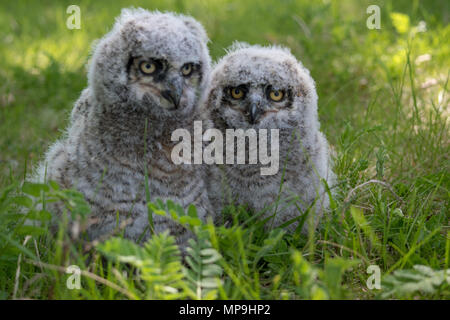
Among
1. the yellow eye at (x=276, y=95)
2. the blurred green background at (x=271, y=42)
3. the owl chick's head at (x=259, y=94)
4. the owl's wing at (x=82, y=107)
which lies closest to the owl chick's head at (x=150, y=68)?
the owl's wing at (x=82, y=107)

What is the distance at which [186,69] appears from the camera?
280 cm

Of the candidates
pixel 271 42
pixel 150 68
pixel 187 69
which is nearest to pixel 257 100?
pixel 187 69

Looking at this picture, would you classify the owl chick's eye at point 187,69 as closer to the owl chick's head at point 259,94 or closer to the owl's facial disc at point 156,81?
the owl's facial disc at point 156,81

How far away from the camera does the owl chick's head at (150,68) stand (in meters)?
2.68

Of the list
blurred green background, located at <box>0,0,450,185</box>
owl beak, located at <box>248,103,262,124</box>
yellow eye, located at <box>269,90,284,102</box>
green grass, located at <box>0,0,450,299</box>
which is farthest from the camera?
blurred green background, located at <box>0,0,450,185</box>

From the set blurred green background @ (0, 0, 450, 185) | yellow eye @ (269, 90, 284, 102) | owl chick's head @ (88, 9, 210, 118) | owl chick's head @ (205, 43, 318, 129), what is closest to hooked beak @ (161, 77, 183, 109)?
owl chick's head @ (88, 9, 210, 118)

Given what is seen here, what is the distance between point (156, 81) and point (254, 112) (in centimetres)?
67

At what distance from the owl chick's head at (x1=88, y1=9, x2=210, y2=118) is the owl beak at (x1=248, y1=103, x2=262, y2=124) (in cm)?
36

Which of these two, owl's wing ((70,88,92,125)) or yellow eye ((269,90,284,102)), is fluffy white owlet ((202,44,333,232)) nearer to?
yellow eye ((269,90,284,102))

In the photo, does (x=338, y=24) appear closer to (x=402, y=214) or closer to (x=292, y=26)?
(x=292, y=26)

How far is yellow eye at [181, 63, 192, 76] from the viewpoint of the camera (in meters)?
2.77

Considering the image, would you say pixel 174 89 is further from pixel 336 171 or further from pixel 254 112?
pixel 336 171

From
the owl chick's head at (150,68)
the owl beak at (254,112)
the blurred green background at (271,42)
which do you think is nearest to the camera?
the owl chick's head at (150,68)
